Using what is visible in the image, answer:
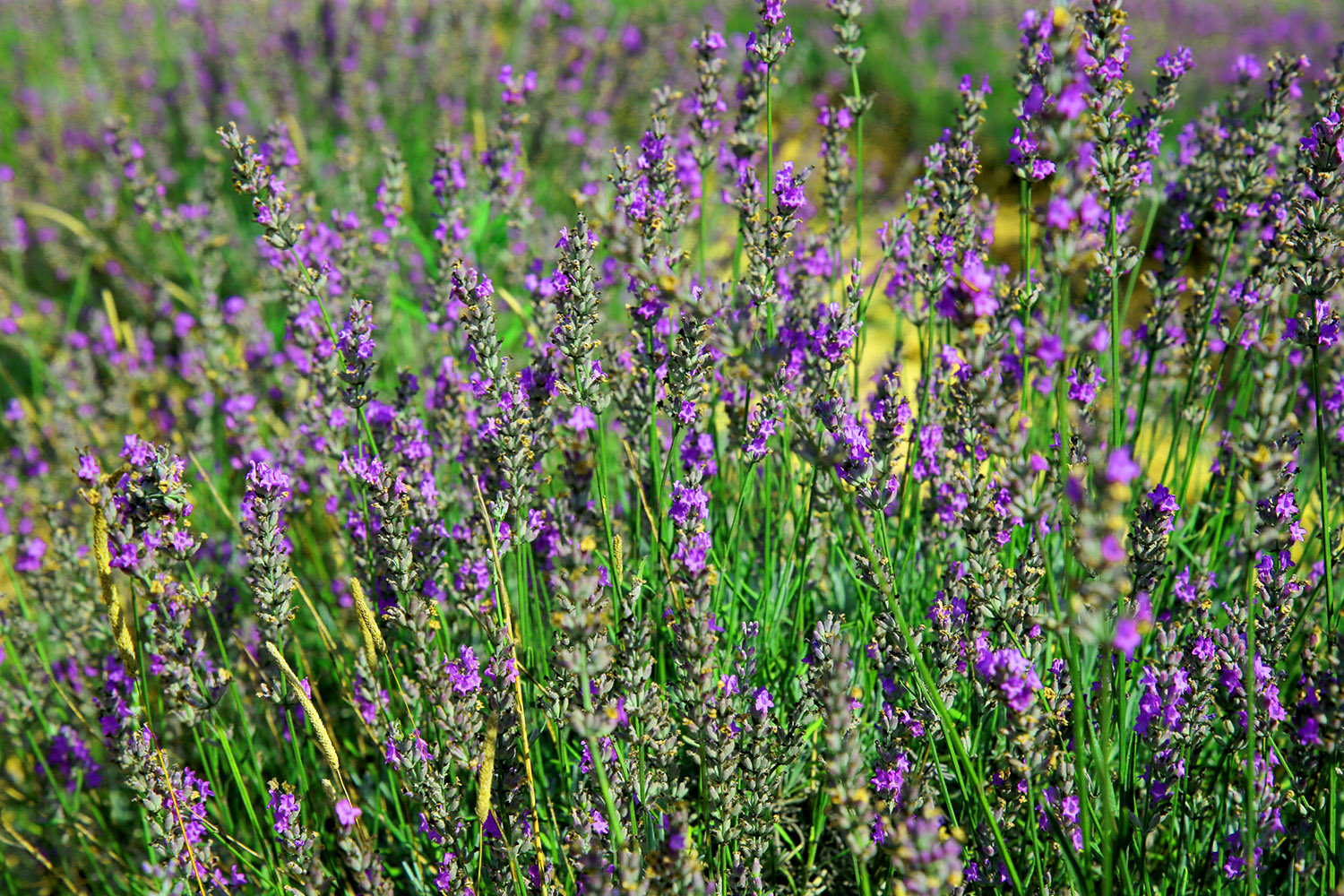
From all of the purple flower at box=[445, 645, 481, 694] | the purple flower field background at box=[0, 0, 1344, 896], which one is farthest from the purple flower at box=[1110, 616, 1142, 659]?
the purple flower at box=[445, 645, 481, 694]

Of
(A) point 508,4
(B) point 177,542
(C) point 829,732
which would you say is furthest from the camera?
(A) point 508,4

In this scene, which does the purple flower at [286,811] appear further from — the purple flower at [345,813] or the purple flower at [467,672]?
the purple flower at [467,672]

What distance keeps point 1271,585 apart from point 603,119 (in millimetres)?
5606

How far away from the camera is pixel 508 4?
9570mm

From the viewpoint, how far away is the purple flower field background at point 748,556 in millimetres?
1546

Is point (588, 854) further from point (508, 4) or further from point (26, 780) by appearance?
point (508, 4)

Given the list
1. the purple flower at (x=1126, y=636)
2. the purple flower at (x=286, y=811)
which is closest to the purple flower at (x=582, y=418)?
the purple flower at (x=286, y=811)

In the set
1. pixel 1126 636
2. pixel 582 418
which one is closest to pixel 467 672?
pixel 582 418

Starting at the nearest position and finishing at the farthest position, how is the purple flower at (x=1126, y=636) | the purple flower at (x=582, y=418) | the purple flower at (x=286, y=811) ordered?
the purple flower at (x=1126, y=636) < the purple flower at (x=286, y=811) < the purple flower at (x=582, y=418)

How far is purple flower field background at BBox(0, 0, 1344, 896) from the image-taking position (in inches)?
60.9

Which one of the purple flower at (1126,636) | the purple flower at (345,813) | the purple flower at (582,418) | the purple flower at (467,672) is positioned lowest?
the purple flower at (345,813)

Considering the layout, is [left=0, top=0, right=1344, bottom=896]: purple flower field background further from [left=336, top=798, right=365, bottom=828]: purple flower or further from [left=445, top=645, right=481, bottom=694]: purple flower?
[left=336, top=798, right=365, bottom=828]: purple flower

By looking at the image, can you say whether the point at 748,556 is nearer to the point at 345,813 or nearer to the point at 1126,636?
the point at 345,813

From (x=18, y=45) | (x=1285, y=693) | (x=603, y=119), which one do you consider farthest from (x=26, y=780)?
(x=18, y=45)
